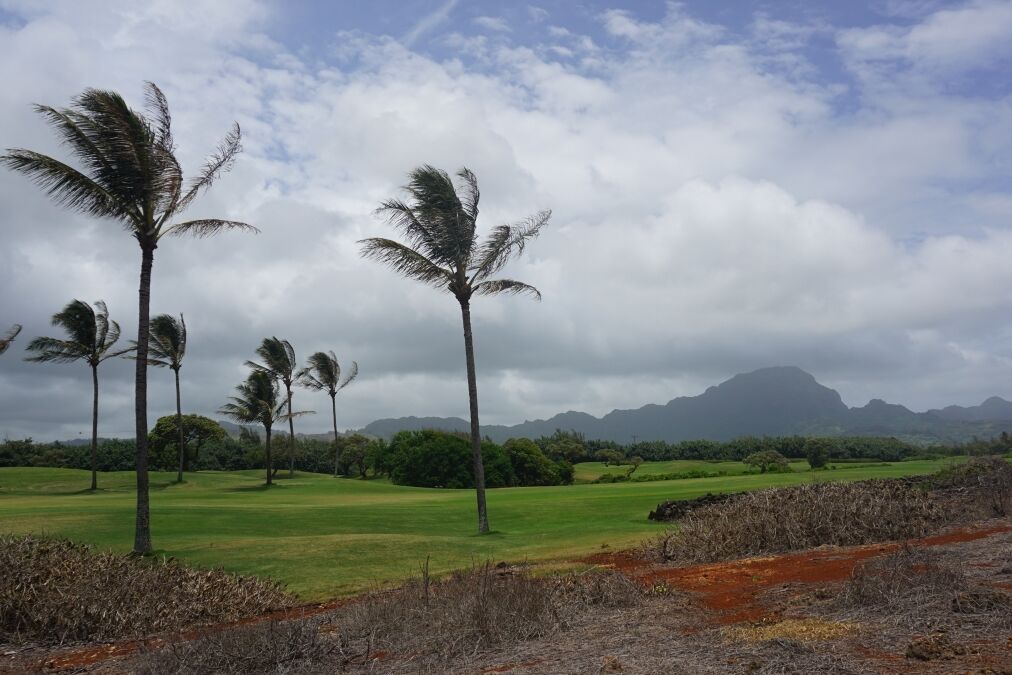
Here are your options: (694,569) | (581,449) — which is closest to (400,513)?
(694,569)

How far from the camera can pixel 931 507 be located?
1639 cm

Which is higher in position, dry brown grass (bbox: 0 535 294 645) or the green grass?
dry brown grass (bbox: 0 535 294 645)

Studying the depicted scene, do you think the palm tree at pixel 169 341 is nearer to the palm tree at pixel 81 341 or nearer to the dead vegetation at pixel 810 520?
the palm tree at pixel 81 341

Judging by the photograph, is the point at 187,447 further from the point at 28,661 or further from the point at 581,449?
the point at 28,661

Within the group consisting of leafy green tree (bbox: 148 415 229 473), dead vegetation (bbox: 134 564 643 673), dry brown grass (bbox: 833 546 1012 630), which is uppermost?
leafy green tree (bbox: 148 415 229 473)

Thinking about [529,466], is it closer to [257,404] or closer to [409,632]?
[257,404]

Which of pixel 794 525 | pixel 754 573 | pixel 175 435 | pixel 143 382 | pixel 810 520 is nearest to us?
pixel 754 573

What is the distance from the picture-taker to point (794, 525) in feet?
47.6

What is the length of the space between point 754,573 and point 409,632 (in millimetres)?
5521

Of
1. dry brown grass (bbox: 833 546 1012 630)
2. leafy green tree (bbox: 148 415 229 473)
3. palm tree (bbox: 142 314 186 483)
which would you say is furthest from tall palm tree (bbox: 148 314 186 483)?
dry brown grass (bbox: 833 546 1012 630)

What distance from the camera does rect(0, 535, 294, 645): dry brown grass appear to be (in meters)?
10.4

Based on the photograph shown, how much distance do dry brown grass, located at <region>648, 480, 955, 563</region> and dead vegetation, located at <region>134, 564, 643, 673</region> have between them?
4.96 m

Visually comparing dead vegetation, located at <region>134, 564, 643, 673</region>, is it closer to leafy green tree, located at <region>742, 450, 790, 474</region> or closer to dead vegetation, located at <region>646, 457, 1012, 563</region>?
dead vegetation, located at <region>646, 457, 1012, 563</region>

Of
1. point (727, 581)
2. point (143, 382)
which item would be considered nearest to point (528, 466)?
point (143, 382)
